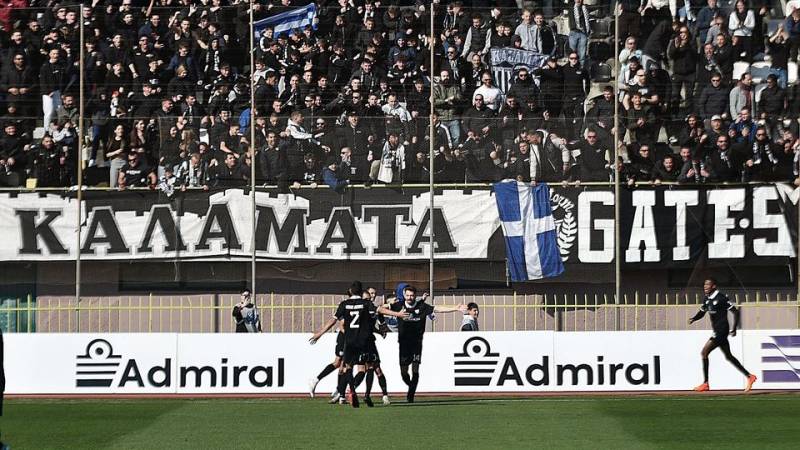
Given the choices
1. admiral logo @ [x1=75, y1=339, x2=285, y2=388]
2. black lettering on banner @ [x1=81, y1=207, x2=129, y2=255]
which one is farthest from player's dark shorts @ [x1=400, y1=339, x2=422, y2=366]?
black lettering on banner @ [x1=81, y1=207, x2=129, y2=255]

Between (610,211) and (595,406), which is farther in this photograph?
(610,211)

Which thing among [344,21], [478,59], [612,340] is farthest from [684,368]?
→ [344,21]

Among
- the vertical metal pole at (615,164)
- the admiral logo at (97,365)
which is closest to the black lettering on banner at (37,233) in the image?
the admiral logo at (97,365)

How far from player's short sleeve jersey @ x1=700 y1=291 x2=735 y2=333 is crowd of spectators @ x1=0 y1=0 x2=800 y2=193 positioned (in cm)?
395

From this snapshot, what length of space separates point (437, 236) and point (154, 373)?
611cm

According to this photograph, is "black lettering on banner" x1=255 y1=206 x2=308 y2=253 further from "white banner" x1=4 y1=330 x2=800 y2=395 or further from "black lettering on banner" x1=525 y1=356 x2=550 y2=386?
"black lettering on banner" x1=525 y1=356 x2=550 y2=386

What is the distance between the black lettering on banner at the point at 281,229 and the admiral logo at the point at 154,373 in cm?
396

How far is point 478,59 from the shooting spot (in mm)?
24984

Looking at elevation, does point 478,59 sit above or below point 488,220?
above

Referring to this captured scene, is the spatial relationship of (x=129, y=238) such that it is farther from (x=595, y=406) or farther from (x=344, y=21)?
(x=595, y=406)

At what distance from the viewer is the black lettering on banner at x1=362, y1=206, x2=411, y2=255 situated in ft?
81.8

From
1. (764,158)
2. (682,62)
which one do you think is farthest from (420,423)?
(682,62)

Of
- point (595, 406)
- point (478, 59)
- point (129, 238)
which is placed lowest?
point (595, 406)

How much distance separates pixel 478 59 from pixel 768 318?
7.04m
